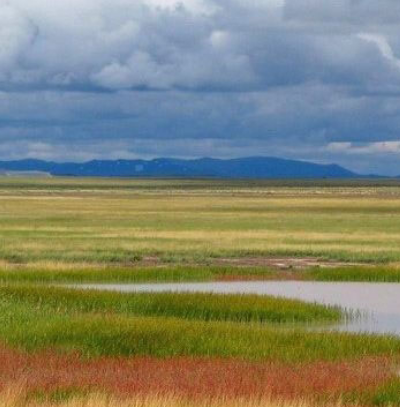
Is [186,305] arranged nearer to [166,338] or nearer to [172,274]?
[166,338]

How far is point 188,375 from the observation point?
15.8 meters

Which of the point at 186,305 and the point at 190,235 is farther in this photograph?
the point at 190,235

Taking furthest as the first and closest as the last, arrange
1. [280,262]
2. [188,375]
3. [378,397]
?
[280,262] → [188,375] → [378,397]

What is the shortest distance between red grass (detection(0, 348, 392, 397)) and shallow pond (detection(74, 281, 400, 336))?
615 cm

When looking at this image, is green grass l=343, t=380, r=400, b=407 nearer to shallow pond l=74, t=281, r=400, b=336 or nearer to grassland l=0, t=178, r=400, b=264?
shallow pond l=74, t=281, r=400, b=336

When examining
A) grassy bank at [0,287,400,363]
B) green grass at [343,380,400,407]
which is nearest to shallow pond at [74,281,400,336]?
grassy bank at [0,287,400,363]

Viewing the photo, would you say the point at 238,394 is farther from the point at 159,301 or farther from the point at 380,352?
the point at 159,301

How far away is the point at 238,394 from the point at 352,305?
1384cm

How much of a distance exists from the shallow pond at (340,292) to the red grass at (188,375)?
20.2ft

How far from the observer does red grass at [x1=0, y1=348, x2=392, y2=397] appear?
14.5 m

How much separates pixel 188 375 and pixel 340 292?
50.8ft

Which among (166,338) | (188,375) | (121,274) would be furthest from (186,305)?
(188,375)

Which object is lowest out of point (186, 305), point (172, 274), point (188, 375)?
point (172, 274)

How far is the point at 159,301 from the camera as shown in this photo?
25.5 meters
